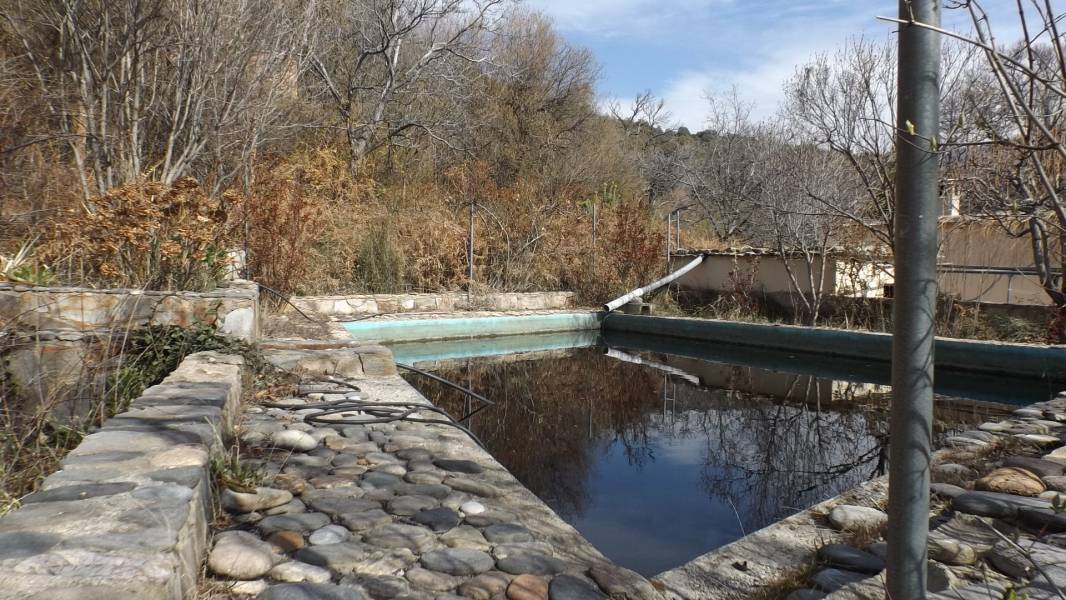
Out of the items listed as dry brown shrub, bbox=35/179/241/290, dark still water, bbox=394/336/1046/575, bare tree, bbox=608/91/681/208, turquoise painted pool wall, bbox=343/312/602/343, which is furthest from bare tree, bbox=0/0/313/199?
bare tree, bbox=608/91/681/208

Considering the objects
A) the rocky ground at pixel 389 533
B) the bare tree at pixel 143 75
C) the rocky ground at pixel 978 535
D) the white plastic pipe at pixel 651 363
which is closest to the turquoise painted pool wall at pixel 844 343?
the white plastic pipe at pixel 651 363

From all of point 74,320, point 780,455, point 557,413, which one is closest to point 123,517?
point 74,320

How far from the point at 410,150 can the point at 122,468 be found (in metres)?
13.2

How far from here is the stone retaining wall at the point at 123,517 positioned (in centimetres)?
138

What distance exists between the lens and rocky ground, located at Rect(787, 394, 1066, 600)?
2113 millimetres

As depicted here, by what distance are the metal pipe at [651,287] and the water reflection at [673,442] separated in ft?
Result: 10.5

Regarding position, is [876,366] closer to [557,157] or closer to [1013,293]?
[1013,293]

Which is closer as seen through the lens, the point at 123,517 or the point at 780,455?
the point at 123,517

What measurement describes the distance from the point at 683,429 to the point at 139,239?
4.24 metres

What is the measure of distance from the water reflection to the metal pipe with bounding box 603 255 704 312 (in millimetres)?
3200

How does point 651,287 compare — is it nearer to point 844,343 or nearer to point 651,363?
point 651,363

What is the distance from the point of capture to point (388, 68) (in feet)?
46.6

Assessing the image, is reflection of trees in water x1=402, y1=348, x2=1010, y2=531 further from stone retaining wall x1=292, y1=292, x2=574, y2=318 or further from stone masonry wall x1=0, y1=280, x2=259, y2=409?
stone retaining wall x1=292, y1=292, x2=574, y2=318

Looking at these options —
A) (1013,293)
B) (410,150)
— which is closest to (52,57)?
(410,150)
